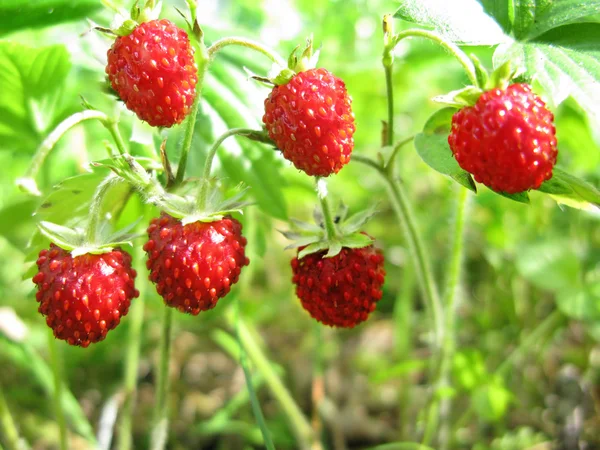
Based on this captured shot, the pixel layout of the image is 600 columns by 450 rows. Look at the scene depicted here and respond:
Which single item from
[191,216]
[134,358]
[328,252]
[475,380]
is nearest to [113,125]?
[191,216]

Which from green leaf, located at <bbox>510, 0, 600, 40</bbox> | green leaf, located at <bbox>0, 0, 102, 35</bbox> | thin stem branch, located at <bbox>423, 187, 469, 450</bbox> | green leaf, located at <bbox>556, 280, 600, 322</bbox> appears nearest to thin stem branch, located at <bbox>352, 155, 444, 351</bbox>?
thin stem branch, located at <bbox>423, 187, 469, 450</bbox>

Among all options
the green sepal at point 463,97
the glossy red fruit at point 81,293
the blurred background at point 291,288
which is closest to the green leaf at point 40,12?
the blurred background at point 291,288

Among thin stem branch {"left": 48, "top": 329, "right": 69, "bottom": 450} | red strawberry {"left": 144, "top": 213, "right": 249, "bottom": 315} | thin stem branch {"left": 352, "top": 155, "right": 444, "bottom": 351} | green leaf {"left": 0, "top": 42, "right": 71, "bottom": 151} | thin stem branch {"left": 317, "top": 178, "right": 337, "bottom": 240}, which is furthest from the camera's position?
thin stem branch {"left": 48, "top": 329, "right": 69, "bottom": 450}

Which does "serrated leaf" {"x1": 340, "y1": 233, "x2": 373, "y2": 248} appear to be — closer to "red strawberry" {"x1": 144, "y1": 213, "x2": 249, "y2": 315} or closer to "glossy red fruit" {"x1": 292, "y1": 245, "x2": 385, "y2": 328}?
"glossy red fruit" {"x1": 292, "y1": 245, "x2": 385, "y2": 328}

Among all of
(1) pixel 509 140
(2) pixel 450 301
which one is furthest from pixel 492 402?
(1) pixel 509 140

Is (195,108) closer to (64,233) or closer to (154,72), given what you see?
(154,72)
